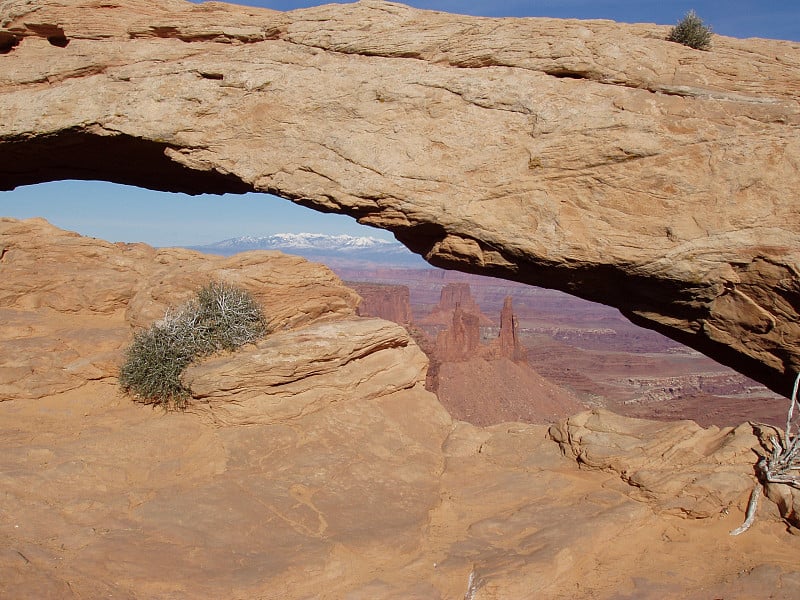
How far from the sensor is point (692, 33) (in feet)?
32.6

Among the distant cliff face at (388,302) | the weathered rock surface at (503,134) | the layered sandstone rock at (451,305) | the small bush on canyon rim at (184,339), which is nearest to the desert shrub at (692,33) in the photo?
the weathered rock surface at (503,134)

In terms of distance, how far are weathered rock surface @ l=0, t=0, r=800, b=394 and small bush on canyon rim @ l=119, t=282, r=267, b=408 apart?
2.09m

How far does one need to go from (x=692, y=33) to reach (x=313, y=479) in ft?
29.1

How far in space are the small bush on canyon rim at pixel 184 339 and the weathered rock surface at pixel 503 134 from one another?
209 cm

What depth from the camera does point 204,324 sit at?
9.52 metres

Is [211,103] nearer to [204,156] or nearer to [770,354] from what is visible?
[204,156]

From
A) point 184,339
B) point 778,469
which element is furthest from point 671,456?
point 184,339

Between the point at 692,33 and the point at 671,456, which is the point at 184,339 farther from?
the point at 692,33

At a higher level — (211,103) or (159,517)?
(211,103)

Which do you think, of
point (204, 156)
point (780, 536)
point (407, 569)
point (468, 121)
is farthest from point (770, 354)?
point (204, 156)

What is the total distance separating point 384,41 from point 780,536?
9.11 metres

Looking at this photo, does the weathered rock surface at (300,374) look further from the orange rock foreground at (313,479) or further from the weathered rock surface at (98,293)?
the weathered rock surface at (98,293)

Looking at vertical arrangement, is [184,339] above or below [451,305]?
above

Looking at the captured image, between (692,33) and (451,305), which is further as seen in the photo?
(451,305)
